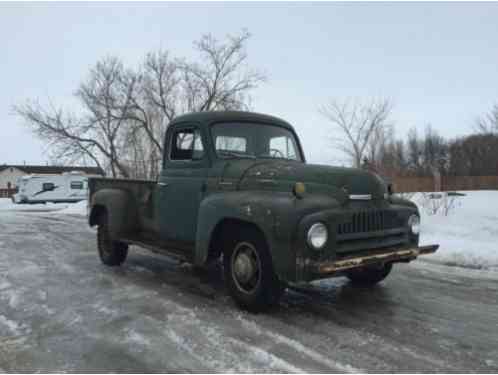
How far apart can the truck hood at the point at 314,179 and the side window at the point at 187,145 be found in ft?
2.97

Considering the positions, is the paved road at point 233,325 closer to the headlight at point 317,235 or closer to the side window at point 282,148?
the headlight at point 317,235

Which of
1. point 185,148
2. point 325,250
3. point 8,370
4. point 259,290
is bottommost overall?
point 8,370

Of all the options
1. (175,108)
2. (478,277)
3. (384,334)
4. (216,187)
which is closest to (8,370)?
(216,187)

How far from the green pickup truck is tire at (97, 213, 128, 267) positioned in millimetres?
349

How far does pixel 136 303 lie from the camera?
181 inches

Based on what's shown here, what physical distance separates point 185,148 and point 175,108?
58.1ft

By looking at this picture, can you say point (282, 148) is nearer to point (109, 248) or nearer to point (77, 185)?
point (109, 248)

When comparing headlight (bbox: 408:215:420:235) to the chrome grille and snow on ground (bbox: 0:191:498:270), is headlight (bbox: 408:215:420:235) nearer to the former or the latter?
the chrome grille

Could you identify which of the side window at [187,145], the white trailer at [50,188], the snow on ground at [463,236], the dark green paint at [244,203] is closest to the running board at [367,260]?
the dark green paint at [244,203]

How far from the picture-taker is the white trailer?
1234 inches

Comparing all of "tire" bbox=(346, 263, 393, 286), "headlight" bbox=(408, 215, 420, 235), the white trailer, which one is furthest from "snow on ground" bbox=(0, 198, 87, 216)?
"headlight" bbox=(408, 215, 420, 235)

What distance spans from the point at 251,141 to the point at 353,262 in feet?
7.43

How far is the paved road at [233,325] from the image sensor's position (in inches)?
121

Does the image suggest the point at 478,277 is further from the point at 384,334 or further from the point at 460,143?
the point at 460,143
